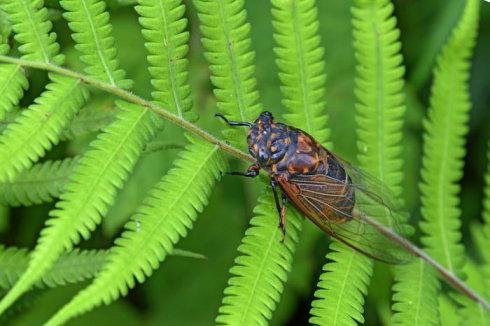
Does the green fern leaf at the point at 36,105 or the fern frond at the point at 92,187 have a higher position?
the green fern leaf at the point at 36,105

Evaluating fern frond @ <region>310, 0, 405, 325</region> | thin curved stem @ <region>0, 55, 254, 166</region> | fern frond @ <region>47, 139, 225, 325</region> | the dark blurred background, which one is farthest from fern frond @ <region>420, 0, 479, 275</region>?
fern frond @ <region>47, 139, 225, 325</region>

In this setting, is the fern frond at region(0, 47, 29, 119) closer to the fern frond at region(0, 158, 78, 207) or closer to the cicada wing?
the fern frond at region(0, 158, 78, 207)

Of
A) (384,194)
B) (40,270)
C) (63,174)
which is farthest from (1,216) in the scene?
(384,194)

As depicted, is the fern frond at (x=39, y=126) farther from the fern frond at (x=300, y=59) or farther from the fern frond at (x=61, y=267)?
the fern frond at (x=300, y=59)

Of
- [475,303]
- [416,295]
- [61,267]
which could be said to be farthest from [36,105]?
[475,303]

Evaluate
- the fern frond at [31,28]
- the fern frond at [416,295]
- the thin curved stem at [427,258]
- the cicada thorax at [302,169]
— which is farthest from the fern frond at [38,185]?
the fern frond at [416,295]

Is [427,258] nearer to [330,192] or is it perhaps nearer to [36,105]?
[330,192]
